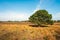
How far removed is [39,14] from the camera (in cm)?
6694

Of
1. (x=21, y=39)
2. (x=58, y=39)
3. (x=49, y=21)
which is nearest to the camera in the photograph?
(x=21, y=39)

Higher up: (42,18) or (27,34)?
(42,18)

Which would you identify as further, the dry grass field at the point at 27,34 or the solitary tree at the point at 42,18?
the solitary tree at the point at 42,18

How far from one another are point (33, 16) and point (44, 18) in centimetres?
532

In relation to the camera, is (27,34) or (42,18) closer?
(27,34)

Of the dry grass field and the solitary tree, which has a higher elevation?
the solitary tree

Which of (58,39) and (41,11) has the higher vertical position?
(41,11)

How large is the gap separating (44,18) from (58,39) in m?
44.4

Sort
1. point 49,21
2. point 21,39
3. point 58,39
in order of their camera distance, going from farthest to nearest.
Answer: point 49,21, point 58,39, point 21,39

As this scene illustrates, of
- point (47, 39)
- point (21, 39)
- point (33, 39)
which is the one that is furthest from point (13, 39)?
Result: point (47, 39)

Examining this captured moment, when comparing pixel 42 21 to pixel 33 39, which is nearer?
pixel 33 39

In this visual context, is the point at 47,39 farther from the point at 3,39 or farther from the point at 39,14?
the point at 39,14

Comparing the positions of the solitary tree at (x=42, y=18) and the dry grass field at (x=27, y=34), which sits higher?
A: the solitary tree at (x=42, y=18)

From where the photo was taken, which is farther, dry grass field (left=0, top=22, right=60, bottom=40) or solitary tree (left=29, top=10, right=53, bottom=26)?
solitary tree (left=29, top=10, right=53, bottom=26)
